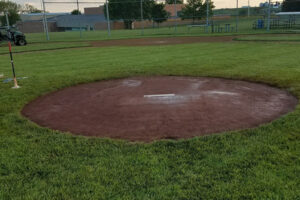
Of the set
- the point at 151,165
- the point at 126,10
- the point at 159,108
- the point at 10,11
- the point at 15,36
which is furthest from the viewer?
the point at 10,11

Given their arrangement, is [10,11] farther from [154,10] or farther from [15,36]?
[15,36]

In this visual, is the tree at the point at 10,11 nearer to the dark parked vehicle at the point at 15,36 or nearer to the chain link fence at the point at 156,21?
the chain link fence at the point at 156,21

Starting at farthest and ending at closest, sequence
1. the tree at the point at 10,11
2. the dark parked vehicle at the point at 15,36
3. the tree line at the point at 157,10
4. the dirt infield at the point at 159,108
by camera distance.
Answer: the tree at the point at 10,11 → the tree line at the point at 157,10 → the dark parked vehicle at the point at 15,36 → the dirt infield at the point at 159,108

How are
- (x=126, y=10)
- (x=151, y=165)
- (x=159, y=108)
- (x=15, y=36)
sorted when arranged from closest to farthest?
(x=151, y=165) < (x=159, y=108) < (x=15, y=36) < (x=126, y=10)

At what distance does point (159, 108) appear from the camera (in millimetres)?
5523

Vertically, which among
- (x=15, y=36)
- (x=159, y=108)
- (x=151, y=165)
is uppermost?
(x=15, y=36)

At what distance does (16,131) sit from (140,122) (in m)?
2.13

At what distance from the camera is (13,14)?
201 ft

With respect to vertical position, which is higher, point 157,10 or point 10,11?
point 10,11

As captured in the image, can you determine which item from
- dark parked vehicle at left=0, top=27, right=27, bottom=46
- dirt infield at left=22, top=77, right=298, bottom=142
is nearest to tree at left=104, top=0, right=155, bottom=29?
dark parked vehicle at left=0, top=27, right=27, bottom=46

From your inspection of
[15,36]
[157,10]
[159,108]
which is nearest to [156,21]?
[157,10]

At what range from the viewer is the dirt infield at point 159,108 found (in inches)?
178

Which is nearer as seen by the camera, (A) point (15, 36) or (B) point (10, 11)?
(A) point (15, 36)

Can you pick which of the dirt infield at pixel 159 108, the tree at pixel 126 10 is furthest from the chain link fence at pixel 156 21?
the dirt infield at pixel 159 108
